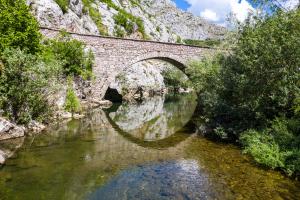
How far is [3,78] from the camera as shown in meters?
20.2

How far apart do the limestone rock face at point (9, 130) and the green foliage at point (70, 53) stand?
1172cm

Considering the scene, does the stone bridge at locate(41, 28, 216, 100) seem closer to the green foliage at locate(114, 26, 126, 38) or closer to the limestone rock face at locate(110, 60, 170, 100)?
the limestone rock face at locate(110, 60, 170, 100)

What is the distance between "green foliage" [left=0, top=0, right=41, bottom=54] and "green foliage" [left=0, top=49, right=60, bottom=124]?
71.3 inches

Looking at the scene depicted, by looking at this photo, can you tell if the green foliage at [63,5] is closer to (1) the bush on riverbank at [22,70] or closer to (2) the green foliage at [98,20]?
(2) the green foliage at [98,20]

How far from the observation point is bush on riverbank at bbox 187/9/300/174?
16.1 meters

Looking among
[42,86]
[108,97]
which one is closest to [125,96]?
[108,97]

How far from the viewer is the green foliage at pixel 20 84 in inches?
791

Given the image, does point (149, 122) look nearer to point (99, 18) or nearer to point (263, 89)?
point (263, 89)

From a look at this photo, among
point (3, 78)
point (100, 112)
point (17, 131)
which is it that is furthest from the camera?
point (100, 112)

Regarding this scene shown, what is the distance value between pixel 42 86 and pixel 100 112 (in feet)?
37.3

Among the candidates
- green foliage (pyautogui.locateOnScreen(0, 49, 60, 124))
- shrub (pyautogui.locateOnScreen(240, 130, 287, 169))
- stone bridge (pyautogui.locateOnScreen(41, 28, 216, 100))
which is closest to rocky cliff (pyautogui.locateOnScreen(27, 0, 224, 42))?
stone bridge (pyautogui.locateOnScreen(41, 28, 216, 100))

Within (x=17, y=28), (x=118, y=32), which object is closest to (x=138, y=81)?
(x=118, y=32)

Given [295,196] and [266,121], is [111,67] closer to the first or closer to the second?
[266,121]

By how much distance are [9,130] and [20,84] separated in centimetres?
337
